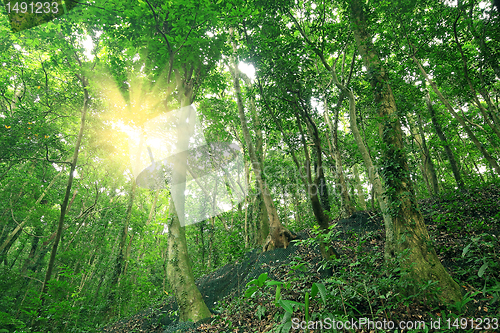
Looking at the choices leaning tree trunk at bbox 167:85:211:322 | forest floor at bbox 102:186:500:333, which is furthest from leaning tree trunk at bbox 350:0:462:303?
leaning tree trunk at bbox 167:85:211:322

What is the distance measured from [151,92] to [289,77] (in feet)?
17.6

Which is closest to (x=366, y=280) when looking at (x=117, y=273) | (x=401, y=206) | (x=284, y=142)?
(x=401, y=206)

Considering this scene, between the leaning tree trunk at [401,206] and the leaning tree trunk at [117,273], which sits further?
the leaning tree trunk at [117,273]

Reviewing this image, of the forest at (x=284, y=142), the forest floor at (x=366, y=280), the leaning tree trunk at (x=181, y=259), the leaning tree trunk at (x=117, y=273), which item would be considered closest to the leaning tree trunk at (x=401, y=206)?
the forest at (x=284, y=142)

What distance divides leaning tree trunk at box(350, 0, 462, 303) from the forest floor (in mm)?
269

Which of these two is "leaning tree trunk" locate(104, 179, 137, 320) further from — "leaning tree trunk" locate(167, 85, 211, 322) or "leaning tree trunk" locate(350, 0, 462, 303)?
"leaning tree trunk" locate(350, 0, 462, 303)

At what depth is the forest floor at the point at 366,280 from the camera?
257 centimetres

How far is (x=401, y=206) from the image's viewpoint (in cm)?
341

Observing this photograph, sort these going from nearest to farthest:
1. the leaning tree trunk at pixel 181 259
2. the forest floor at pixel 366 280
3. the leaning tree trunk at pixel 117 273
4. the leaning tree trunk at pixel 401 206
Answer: the forest floor at pixel 366 280 < the leaning tree trunk at pixel 401 206 < the leaning tree trunk at pixel 181 259 < the leaning tree trunk at pixel 117 273

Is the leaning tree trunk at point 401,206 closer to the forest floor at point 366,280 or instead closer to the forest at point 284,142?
the forest at point 284,142

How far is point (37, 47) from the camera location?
22.7 ft

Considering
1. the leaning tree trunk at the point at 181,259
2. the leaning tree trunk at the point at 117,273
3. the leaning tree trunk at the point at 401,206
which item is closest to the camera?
the leaning tree trunk at the point at 401,206

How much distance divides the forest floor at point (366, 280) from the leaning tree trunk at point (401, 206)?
0.88 ft

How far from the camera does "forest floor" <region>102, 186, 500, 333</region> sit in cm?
257
